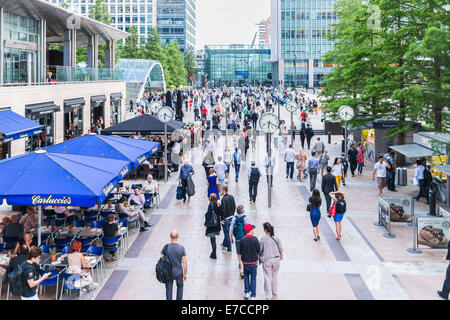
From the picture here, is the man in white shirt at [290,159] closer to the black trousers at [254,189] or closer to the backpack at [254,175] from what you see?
the black trousers at [254,189]

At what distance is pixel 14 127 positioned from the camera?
64.7 ft

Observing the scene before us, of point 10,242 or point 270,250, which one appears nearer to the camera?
point 270,250

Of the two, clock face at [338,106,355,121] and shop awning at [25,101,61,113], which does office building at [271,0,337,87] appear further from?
clock face at [338,106,355,121]

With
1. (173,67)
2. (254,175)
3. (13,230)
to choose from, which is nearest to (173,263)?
(13,230)

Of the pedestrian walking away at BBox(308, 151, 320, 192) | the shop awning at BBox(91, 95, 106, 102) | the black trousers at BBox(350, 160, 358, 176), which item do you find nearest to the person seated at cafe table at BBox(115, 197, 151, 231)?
the pedestrian walking away at BBox(308, 151, 320, 192)

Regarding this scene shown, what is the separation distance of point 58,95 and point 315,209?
22.0 meters

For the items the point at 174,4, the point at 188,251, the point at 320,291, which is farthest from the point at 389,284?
the point at 174,4

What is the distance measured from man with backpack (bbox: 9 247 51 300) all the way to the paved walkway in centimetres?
187

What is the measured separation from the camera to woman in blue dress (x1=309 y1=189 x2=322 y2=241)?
38.2ft

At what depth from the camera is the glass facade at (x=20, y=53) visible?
25.5m

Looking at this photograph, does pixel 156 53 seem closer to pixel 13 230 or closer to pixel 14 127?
pixel 14 127

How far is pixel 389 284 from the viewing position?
9.62 m

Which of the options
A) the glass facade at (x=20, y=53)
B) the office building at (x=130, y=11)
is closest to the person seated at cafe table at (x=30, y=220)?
the glass facade at (x=20, y=53)

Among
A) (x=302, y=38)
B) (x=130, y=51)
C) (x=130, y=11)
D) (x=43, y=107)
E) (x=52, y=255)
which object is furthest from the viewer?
(x=130, y=11)
